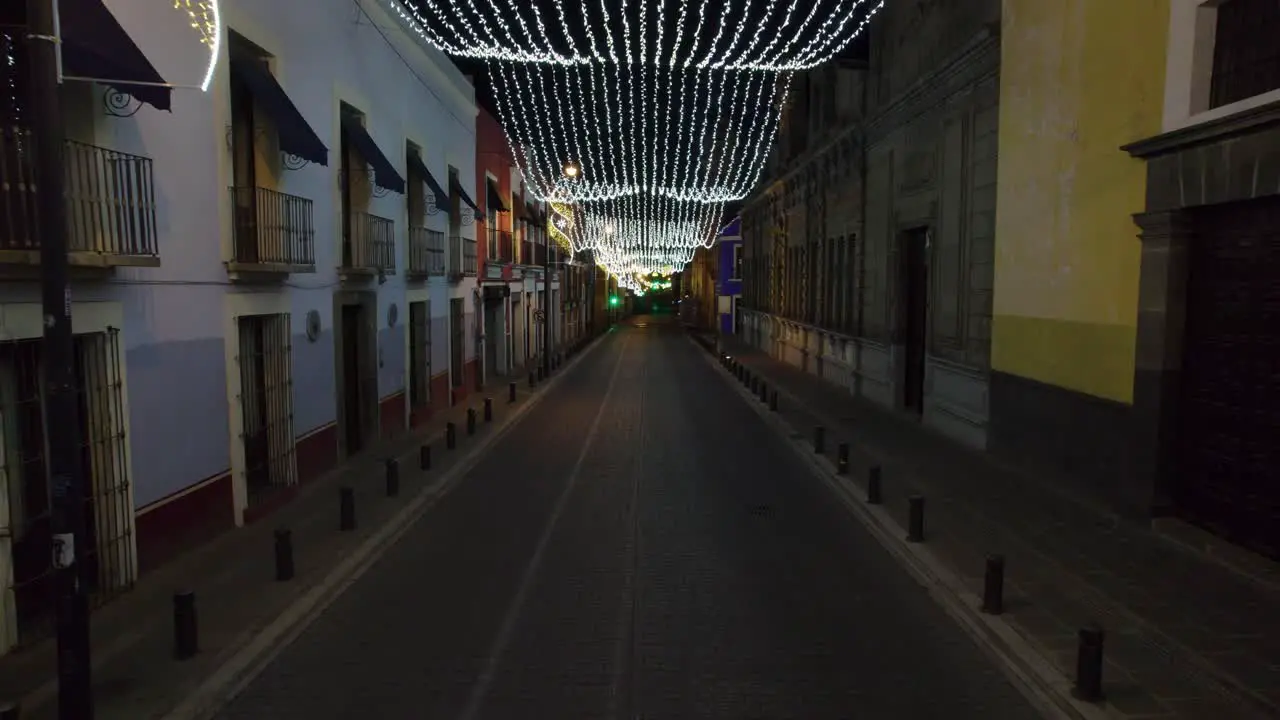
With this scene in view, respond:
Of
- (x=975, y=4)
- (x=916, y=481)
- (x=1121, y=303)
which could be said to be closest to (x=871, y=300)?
(x=975, y=4)

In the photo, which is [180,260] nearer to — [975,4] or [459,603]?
[459,603]

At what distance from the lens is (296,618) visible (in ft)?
24.2

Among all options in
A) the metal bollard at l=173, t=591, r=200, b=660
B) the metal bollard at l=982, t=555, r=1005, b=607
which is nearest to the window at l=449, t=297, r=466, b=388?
the metal bollard at l=173, t=591, r=200, b=660

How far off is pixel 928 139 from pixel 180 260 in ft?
46.1

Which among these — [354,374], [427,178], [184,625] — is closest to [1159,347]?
[184,625]

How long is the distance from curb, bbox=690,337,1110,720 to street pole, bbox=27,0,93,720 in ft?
20.5

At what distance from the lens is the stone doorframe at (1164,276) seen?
28.1 feet

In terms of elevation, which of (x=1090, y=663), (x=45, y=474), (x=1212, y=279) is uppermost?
(x=1212, y=279)

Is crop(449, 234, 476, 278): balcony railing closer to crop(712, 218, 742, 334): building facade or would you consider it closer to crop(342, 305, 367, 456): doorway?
crop(342, 305, 367, 456): doorway

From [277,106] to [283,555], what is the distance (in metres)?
5.64

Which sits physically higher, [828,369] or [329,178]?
→ [329,178]

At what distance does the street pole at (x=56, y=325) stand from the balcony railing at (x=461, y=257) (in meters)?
16.0

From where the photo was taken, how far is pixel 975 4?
47.9 ft

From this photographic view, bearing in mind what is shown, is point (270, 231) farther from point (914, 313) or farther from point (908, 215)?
point (914, 313)
